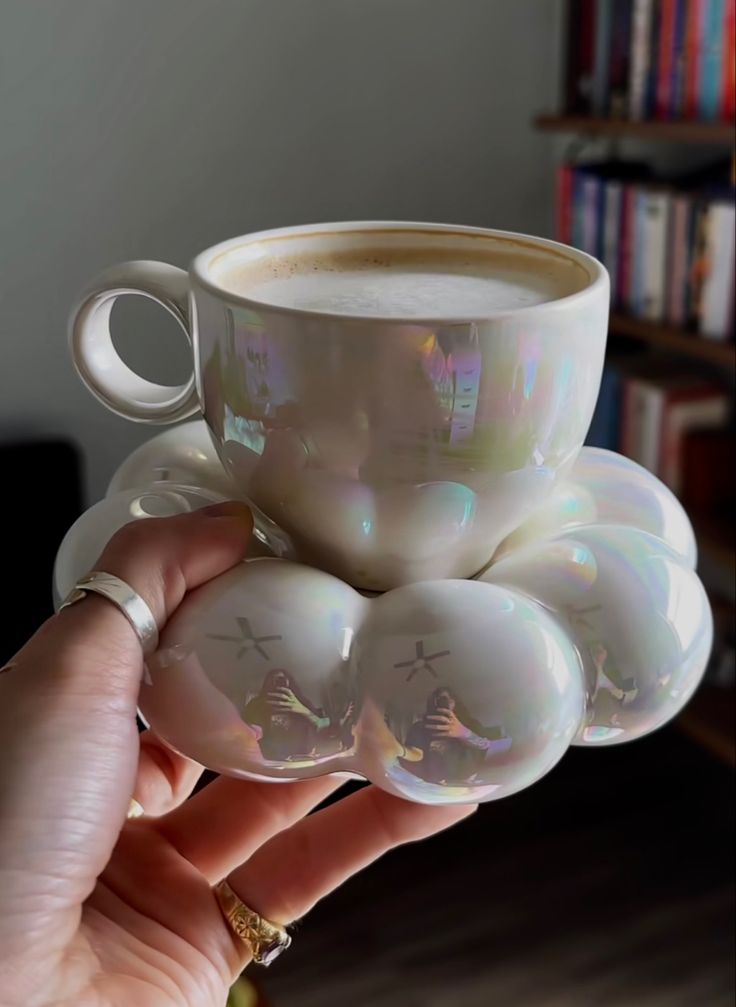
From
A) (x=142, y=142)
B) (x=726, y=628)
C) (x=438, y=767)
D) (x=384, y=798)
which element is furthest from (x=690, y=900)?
(x=142, y=142)

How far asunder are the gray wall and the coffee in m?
1.08

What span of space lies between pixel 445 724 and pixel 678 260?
4.56 feet

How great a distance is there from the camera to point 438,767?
18.1 inches

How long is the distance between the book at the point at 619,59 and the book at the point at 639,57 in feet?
0.09

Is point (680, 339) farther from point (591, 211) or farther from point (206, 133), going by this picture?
point (206, 133)

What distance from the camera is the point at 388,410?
455 mm

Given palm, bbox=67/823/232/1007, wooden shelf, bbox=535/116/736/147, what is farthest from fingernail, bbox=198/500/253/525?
wooden shelf, bbox=535/116/736/147

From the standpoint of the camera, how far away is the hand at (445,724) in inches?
17.8

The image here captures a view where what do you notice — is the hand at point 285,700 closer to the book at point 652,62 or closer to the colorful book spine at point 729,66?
the colorful book spine at point 729,66

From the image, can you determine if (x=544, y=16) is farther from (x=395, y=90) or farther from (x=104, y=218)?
(x=104, y=218)

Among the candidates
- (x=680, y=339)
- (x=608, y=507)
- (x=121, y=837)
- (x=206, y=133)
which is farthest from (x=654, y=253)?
(x=121, y=837)

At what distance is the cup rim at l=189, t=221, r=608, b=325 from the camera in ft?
1.45

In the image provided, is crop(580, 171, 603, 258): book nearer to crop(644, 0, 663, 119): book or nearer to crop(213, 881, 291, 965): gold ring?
crop(644, 0, 663, 119): book

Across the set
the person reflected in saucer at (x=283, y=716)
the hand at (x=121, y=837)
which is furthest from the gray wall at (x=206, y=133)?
the person reflected in saucer at (x=283, y=716)
